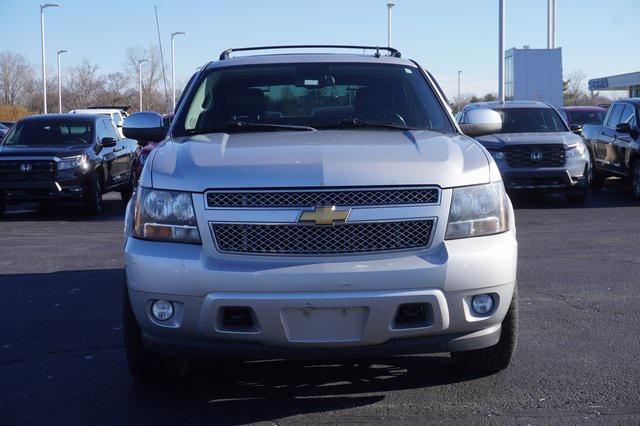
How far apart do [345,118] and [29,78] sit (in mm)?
80795

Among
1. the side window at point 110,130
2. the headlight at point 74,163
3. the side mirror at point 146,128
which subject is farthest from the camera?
the side window at point 110,130

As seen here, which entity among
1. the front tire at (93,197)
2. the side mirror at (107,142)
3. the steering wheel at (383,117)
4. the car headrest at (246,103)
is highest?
the car headrest at (246,103)

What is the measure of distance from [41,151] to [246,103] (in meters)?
9.41

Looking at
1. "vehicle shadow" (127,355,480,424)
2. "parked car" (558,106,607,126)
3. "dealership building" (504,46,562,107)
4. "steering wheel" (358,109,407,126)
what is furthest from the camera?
"dealership building" (504,46,562,107)

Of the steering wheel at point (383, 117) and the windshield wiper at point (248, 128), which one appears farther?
the steering wheel at point (383, 117)

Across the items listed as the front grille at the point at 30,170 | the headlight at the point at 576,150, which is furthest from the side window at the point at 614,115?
the front grille at the point at 30,170

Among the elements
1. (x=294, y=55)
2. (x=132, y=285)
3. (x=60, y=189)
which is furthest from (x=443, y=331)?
(x=60, y=189)

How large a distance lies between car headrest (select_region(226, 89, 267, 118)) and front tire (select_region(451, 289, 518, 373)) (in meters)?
1.98

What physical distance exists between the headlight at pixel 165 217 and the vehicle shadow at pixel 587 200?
35.9 ft

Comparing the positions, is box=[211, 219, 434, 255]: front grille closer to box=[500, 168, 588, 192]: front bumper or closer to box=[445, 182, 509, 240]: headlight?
box=[445, 182, 509, 240]: headlight

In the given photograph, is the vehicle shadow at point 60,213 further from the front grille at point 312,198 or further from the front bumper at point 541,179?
the front grille at point 312,198

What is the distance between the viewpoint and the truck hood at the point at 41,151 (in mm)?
14258

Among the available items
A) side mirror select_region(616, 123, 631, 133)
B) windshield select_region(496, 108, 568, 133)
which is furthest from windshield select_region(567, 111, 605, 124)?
side mirror select_region(616, 123, 631, 133)

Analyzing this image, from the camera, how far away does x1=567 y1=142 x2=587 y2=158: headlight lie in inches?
558
